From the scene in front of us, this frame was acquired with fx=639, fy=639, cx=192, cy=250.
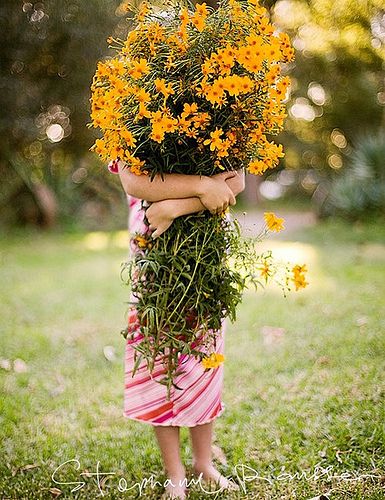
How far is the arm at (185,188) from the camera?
2465mm

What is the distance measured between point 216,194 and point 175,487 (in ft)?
4.24

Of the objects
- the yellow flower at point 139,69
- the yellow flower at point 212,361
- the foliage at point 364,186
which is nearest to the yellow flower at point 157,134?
the yellow flower at point 139,69

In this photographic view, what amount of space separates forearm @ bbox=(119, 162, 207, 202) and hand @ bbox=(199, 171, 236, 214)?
0.02 m

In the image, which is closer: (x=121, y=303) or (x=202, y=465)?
(x=202, y=465)

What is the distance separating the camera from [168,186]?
248 centimetres

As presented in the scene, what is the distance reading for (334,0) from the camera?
34.2 feet

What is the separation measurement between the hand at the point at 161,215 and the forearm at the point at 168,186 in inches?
1.1

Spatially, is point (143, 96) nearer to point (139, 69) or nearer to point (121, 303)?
point (139, 69)

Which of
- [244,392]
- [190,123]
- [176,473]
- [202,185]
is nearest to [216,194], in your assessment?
[202,185]

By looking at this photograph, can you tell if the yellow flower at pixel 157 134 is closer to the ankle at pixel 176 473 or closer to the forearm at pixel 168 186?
the forearm at pixel 168 186

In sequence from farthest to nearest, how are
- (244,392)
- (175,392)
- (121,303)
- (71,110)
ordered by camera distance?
(71,110) → (121,303) → (244,392) → (175,392)

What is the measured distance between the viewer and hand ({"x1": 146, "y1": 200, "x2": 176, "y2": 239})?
2480 millimetres

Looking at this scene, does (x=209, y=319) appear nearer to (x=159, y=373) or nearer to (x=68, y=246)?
(x=159, y=373)

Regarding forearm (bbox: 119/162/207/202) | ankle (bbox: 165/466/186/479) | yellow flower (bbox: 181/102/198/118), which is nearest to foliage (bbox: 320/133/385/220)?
ankle (bbox: 165/466/186/479)
